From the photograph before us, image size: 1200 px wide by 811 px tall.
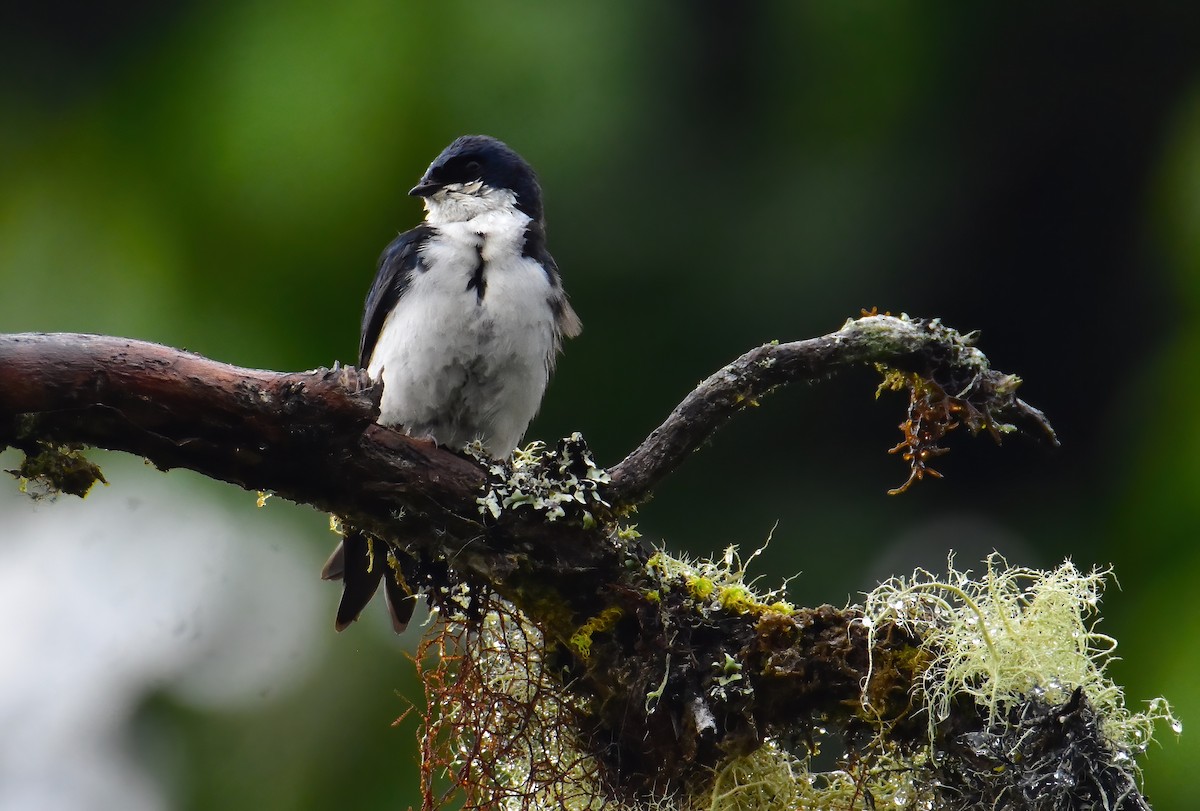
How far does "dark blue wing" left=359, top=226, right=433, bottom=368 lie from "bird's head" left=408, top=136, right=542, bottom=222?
7.4 inches

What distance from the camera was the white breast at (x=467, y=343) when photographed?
3.56 m

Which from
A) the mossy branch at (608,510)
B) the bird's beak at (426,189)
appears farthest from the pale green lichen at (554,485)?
the bird's beak at (426,189)

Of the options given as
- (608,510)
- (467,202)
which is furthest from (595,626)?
(467,202)

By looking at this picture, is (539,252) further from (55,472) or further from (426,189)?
(55,472)

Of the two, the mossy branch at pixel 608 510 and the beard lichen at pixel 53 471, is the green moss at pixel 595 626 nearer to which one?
the mossy branch at pixel 608 510

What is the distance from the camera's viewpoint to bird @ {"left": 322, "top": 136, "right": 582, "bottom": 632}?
11.7 feet

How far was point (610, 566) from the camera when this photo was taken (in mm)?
2545

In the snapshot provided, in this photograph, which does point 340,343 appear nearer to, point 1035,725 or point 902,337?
point 902,337

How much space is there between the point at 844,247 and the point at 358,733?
2.47m

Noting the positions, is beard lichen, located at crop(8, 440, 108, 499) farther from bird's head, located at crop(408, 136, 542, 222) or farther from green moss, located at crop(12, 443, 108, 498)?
bird's head, located at crop(408, 136, 542, 222)

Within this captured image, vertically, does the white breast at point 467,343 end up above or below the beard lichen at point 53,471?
above

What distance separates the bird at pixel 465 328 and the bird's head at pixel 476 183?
0.17ft

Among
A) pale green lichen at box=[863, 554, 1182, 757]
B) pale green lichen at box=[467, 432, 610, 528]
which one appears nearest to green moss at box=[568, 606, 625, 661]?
pale green lichen at box=[467, 432, 610, 528]

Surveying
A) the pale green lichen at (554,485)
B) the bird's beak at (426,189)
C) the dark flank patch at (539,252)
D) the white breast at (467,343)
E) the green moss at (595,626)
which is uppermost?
the bird's beak at (426,189)
